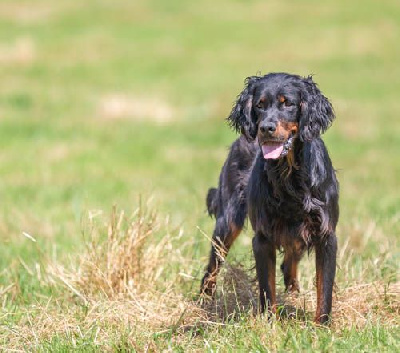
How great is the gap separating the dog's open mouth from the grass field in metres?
0.91

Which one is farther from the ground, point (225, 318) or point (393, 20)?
point (393, 20)

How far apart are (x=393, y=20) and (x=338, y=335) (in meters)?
26.3

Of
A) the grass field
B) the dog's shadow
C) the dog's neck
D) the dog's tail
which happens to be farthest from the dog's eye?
the dog's tail

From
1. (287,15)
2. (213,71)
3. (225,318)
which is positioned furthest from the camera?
(287,15)

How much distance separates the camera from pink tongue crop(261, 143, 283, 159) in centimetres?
519

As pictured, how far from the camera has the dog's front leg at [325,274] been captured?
5.50m

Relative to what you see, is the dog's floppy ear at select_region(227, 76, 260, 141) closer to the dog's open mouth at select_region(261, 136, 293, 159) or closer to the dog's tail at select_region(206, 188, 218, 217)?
the dog's open mouth at select_region(261, 136, 293, 159)

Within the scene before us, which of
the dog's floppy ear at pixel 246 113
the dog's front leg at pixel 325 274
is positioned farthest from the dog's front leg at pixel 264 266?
the dog's floppy ear at pixel 246 113

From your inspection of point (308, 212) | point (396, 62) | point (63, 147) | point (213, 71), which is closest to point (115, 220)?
point (308, 212)

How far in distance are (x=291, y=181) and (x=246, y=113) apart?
1.66 feet

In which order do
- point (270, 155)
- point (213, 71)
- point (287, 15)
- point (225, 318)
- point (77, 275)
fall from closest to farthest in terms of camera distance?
point (270, 155) < point (225, 318) < point (77, 275) < point (213, 71) < point (287, 15)

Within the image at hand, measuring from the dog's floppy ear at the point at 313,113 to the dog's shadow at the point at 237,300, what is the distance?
1.07 metres

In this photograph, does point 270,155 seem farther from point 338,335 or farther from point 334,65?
point 334,65

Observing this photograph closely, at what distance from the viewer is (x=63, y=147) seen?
1431 centimetres
